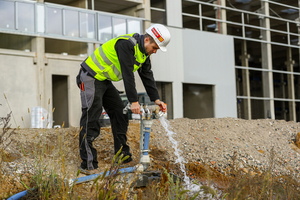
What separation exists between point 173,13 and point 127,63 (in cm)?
1392

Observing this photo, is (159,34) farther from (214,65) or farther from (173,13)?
(214,65)

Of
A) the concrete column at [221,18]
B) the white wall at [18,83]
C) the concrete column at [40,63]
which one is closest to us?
the white wall at [18,83]

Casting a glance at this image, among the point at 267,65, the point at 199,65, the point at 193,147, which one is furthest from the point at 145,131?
the point at 267,65

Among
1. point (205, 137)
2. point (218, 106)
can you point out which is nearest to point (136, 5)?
point (218, 106)

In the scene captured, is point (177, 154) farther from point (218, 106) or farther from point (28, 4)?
point (218, 106)

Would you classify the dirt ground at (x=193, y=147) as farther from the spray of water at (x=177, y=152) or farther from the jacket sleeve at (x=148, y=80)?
the jacket sleeve at (x=148, y=80)

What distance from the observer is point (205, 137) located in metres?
7.34

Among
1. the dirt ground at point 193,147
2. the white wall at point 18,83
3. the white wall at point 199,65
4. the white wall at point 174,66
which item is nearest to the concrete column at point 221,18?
the white wall at point 199,65

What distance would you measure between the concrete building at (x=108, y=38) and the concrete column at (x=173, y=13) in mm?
50

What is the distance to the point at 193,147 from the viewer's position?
21.1 ft

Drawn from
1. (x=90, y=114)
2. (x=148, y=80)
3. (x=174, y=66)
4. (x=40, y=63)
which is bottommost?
(x=90, y=114)

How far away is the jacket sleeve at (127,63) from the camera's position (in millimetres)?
3928

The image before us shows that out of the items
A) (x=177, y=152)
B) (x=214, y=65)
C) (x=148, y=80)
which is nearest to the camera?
(x=148, y=80)

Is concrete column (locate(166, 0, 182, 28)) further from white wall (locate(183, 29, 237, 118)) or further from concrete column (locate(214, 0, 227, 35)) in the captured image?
concrete column (locate(214, 0, 227, 35))
